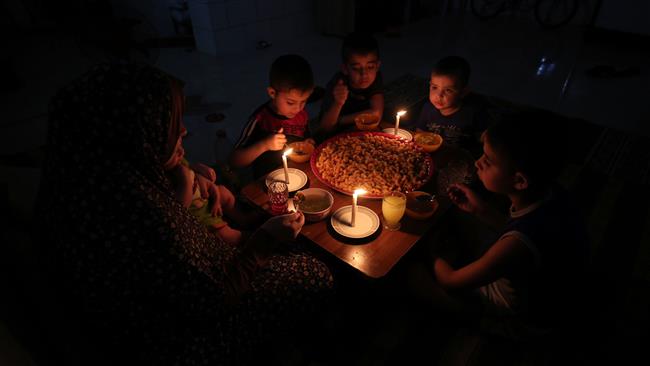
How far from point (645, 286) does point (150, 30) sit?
6994mm

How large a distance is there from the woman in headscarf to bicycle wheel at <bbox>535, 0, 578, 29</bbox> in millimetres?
9286

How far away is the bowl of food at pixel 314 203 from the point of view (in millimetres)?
1678

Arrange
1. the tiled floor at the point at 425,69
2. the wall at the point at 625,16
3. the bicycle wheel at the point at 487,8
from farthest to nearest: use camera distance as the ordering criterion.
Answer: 1. the bicycle wheel at the point at 487,8
2. the wall at the point at 625,16
3. the tiled floor at the point at 425,69

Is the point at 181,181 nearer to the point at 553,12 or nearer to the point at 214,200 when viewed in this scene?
the point at 214,200

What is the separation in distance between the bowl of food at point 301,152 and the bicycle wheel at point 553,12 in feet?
27.5

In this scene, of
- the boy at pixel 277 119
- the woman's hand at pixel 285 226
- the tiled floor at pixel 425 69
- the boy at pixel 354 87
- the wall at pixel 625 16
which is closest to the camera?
the woman's hand at pixel 285 226

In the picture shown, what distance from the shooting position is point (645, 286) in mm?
2328

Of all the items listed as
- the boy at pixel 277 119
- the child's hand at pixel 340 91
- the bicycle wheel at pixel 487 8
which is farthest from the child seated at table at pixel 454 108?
the bicycle wheel at pixel 487 8

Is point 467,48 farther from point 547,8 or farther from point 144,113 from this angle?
point 144,113

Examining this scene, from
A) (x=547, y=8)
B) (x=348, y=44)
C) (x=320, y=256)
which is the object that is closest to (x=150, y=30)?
(x=348, y=44)

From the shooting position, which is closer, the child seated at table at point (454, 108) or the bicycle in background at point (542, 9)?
the child seated at table at point (454, 108)

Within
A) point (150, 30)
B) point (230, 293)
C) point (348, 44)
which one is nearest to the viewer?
point (230, 293)

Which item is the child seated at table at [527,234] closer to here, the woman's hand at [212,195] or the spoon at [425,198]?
the spoon at [425,198]

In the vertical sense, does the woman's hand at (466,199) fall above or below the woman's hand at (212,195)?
above
